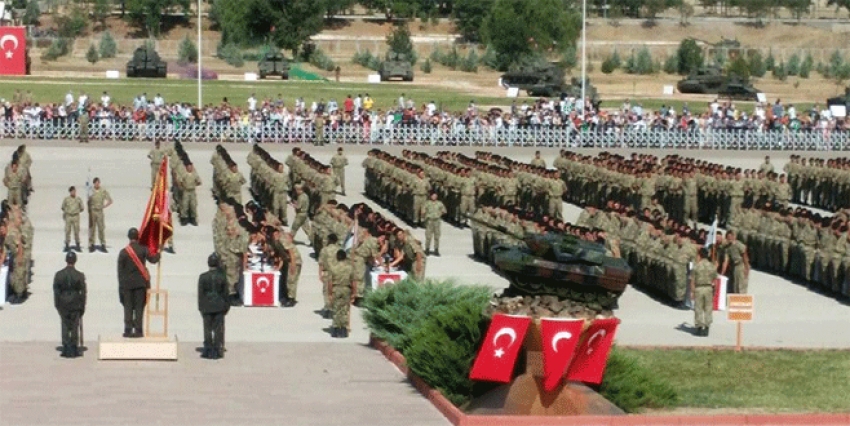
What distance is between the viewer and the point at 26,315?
84.9ft

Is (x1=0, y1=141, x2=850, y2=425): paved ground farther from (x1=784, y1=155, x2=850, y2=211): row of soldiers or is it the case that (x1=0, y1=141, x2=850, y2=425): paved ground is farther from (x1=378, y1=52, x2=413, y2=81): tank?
(x1=378, y1=52, x2=413, y2=81): tank

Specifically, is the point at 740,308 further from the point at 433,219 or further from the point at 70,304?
the point at 433,219

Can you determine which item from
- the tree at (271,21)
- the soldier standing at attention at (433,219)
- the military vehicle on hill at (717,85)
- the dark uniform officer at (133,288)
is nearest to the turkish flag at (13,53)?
the tree at (271,21)

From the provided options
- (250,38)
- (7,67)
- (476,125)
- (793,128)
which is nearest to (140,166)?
(476,125)

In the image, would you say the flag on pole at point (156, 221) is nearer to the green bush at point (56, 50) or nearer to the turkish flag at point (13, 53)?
the turkish flag at point (13, 53)

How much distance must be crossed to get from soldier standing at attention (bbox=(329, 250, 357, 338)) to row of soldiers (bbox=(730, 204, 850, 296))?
837cm

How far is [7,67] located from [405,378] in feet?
209

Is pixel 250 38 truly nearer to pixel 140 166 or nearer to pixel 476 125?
pixel 476 125

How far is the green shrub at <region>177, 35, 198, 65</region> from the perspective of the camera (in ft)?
301

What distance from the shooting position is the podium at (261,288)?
88.1ft

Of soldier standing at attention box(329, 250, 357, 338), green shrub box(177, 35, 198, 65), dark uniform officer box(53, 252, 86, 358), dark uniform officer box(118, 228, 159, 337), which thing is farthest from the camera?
green shrub box(177, 35, 198, 65)

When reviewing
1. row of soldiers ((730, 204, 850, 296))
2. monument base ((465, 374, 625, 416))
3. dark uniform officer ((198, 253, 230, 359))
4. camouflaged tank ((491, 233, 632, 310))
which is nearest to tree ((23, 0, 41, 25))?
row of soldiers ((730, 204, 850, 296))

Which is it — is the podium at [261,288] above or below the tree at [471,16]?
below

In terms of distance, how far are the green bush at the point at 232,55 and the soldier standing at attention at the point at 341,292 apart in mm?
65906
